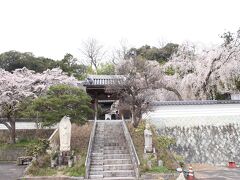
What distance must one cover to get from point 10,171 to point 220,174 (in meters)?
10.9

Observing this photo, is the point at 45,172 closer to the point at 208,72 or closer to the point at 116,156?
the point at 116,156

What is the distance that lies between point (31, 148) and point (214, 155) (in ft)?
34.9

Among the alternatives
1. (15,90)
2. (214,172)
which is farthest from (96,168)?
(15,90)

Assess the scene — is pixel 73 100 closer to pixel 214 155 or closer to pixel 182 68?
pixel 214 155

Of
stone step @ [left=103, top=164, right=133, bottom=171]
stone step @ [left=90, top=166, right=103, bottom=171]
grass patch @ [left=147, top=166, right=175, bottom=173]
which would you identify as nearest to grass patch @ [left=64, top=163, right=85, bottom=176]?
stone step @ [left=90, top=166, right=103, bottom=171]

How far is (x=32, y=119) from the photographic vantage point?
26.2 metres

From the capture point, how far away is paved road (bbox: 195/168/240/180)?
15477 millimetres

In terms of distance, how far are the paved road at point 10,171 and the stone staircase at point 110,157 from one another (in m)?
3.83

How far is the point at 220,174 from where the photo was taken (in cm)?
1638

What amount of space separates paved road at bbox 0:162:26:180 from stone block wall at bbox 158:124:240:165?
884 cm

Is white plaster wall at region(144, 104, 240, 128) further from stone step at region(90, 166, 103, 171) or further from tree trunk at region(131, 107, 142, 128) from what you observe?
stone step at region(90, 166, 103, 171)

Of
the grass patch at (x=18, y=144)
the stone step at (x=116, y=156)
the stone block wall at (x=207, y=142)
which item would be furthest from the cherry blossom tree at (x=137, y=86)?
the grass patch at (x=18, y=144)

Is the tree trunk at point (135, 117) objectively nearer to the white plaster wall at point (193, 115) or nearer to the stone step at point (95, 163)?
the white plaster wall at point (193, 115)

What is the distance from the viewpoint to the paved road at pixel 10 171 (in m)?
16.0
